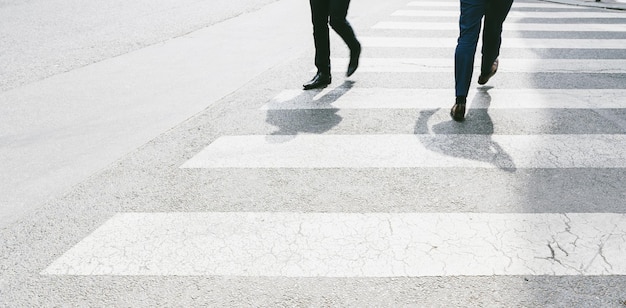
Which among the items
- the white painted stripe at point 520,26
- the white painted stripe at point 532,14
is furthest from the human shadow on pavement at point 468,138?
the white painted stripe at point 532,14

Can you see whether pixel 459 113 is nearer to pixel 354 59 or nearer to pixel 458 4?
pixel 354 59

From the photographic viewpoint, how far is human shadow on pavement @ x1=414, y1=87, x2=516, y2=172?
4098 millimetres

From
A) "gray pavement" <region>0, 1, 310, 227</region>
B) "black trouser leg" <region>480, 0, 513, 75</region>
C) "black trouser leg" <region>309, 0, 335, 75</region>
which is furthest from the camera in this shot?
"black trouser leg" <region>309, 0, 335, 75</region>

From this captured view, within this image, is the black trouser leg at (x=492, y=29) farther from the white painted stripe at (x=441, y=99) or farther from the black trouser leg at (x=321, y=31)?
the black trouser leg at (x=321, y=31)

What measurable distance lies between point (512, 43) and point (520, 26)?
1675 mm

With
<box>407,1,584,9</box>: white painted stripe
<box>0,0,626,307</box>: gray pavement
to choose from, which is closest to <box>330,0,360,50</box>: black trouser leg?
<box>0,0,626,307</box>: gray pavement

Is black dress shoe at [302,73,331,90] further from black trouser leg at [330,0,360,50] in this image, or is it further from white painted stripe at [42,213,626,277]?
white painted stripe at [42,213,626,277]

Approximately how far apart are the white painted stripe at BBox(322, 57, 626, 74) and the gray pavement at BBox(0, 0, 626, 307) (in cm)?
16

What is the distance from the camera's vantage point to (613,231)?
3.03 meters

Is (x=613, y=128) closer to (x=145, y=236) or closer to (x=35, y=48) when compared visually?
(x=145, y=236)

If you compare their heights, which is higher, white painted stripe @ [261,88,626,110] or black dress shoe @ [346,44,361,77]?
black dress shoe @ [346,44,361,77]

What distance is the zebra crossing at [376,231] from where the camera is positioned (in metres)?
2.78

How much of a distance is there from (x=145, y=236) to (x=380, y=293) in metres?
1.38

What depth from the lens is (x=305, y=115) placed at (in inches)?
205
